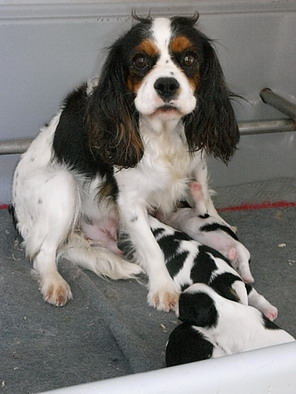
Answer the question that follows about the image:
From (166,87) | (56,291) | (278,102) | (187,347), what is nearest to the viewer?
(187,347)

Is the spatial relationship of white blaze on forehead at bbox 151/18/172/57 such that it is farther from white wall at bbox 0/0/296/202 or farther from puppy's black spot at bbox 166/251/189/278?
white wall at bbox 0/0/296/202

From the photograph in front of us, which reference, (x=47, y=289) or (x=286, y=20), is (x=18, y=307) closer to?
(x=47, y=289)

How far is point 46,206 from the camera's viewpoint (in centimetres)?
194

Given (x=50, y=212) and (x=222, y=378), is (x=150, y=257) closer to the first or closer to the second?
(x=50, y=212)

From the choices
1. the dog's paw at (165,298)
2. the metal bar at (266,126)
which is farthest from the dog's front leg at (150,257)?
the metal bar at (266,126)

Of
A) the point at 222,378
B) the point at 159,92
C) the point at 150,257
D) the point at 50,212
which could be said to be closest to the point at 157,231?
the point at 150,257

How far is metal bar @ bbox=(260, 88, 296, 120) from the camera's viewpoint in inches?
96.0

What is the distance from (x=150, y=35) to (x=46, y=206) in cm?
58

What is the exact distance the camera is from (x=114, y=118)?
5.80 feet

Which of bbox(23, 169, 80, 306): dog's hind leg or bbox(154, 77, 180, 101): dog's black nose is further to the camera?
bbox(23, 169, 80, 306): dog's hind leg

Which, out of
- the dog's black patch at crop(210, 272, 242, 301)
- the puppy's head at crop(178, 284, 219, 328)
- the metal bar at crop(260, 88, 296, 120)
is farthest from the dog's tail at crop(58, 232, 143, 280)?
the metal bar at crop(260, 88, 296, 120)

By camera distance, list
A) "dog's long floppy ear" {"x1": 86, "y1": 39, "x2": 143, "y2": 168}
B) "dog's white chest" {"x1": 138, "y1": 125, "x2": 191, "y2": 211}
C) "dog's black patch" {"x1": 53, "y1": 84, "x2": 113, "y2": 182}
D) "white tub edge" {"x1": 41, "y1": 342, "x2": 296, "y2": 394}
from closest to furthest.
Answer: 1. "white tub edge" {"x1": 41, "y1": 342, "x2": 296, "y2": 394}
2. "dog's long floppy ear" {"x1": 86, "y1": 39, "x2": 143, "y2": 168}
3. "dog's white chest" {"x1": 138, "y1": 125, "x2": 191, "y2": 211}
4. "dog's black patch" {"x1": 53, "y1": 84, "x2": 113, "y2": 182}

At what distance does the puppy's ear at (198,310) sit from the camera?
54.8 inches

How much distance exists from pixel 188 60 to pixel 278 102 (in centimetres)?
88
